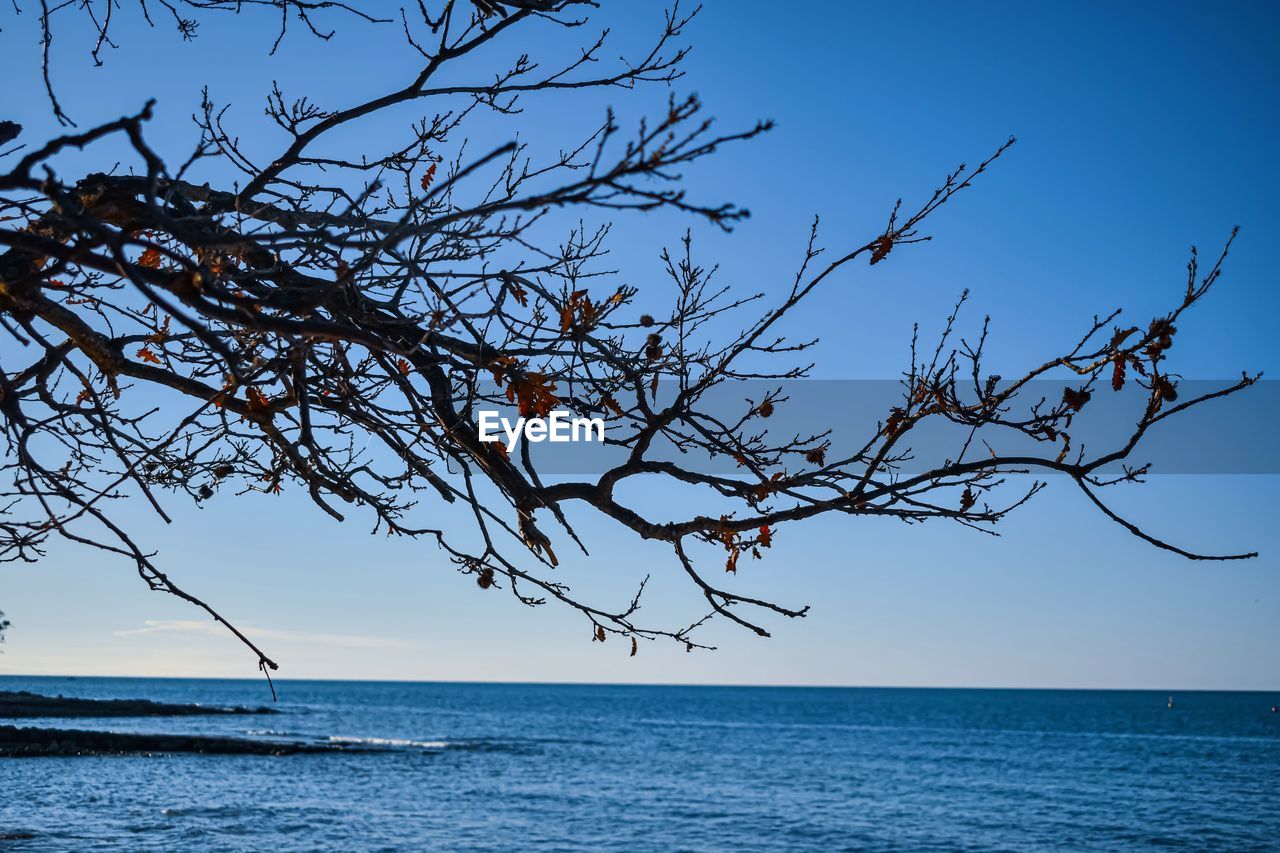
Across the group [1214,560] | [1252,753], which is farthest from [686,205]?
[1252,753]

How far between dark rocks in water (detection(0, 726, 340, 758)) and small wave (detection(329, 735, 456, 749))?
19.5ft

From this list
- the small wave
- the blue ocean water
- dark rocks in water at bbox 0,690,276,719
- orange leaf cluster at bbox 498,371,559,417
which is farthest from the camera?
dark rocks in water at bbox 0,690,276,719

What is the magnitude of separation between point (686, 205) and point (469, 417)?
1361 millimetres

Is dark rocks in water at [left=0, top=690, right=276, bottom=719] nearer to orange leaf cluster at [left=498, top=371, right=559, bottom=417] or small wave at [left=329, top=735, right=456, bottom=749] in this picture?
small wave at [left=329, top=735, right=456, bottom=749]

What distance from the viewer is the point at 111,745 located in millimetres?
33875

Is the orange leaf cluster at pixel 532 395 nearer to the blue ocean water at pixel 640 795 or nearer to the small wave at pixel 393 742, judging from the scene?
the blue ocean water at pixel 640 795

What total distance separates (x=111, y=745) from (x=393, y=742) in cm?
1747

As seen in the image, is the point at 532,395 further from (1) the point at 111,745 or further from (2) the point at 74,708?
(2) the point at 74,708

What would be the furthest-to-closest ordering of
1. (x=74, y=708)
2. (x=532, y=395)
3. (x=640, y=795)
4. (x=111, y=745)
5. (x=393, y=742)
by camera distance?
1. (x=74, y=708)
2. (x=393, y=742)
3. (x=111, y=745)
4. (x=640, y=795)
5. (x=532, y=395)

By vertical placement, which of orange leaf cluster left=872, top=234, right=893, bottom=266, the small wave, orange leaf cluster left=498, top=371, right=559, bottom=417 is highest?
orange leaf cluster left=872, top=234, right=893, bottom=266

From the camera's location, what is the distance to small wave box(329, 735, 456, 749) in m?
47.6

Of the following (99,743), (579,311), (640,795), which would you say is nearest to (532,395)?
(579,311)

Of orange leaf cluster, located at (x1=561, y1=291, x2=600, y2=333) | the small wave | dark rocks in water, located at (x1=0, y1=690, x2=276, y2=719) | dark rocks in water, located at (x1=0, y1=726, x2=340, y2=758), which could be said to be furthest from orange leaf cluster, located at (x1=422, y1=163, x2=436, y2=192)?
dark rocks in water, located at (x1=0, y1=690, x2=276, y2=719)

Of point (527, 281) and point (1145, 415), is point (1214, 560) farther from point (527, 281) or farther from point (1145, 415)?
point (527, 281)
